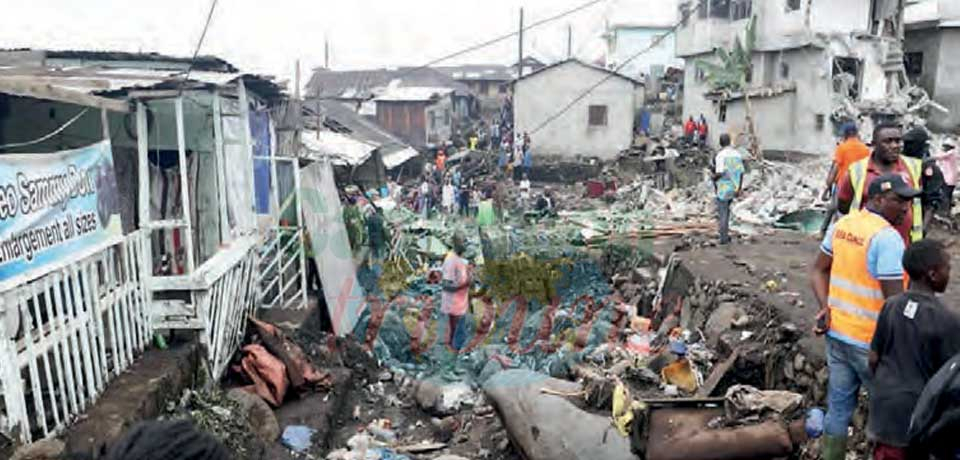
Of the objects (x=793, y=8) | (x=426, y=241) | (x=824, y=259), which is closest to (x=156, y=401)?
(x=824, y=259)

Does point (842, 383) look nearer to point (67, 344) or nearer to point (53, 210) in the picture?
point (67, 344)

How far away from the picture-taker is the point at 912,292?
3.51m

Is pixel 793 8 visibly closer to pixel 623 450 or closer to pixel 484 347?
pixel 484 347

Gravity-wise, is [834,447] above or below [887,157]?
below

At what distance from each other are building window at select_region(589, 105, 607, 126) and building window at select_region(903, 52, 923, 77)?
32.9ft

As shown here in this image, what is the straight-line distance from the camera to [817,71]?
20906 millimetres

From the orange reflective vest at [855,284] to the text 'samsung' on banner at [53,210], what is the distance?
4.67 meters

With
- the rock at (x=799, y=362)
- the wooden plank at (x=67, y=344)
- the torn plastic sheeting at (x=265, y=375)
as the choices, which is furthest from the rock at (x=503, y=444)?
the wooden plank at (x=67, y=344)

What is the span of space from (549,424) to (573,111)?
23.6 metres

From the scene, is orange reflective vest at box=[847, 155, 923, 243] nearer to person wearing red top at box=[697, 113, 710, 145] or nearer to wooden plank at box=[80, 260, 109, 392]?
wooden plank at box=[80, 260, 109, 392]

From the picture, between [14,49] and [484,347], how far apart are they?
6.30 m

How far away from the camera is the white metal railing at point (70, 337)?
4262 millimetres

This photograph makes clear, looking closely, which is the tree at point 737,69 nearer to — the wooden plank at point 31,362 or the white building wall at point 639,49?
the white building wall at point 639,49

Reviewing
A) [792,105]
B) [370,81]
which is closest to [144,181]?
[792,105]
